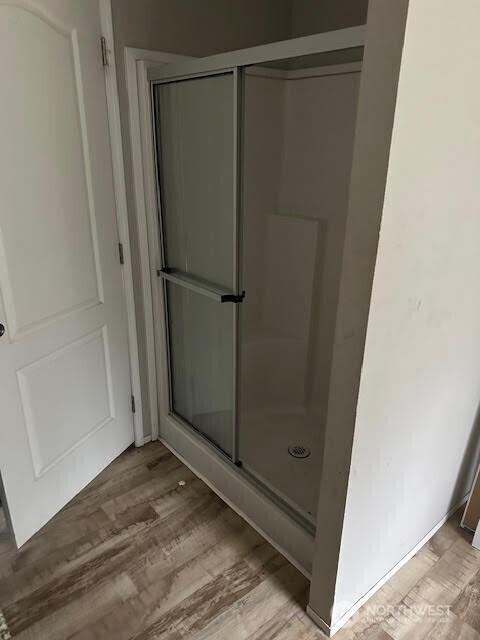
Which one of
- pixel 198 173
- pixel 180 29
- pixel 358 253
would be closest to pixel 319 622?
pixel 358 253

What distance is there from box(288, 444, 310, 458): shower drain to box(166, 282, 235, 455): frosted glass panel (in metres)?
0.37

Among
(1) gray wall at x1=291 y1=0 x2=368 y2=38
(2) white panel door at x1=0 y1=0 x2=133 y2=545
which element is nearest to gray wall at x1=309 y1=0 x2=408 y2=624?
(2) white panel door at x1=0 y1=0 x2=133 y2=545

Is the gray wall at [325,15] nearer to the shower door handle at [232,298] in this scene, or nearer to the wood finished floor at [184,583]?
the shower door handle at [232,298]

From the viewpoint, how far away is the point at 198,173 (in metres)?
1.87

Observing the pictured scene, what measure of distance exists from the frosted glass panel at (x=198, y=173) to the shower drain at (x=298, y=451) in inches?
38.0

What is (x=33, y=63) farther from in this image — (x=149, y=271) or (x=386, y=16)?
(x=386, y=16)

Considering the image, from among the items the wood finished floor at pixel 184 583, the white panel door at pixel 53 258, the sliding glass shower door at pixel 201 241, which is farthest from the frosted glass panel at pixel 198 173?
the wood finished floor at pixel 184 583

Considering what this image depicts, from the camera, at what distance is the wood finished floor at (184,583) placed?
151 centimetres

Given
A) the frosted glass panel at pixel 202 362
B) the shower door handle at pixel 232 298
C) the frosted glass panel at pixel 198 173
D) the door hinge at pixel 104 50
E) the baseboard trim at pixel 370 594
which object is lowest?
the baseboard trim at pixel 370 594

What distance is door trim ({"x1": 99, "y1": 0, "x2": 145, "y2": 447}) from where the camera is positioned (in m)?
1.79

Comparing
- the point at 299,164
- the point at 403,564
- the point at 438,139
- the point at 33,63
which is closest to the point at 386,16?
the point at 438,139

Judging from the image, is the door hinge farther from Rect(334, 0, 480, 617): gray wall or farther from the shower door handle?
Rect(334, 0, 480, 617): gray wall

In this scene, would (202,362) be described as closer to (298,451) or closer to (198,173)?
(298,451)

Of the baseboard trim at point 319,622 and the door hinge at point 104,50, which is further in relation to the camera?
the door hinge at point 104,50
